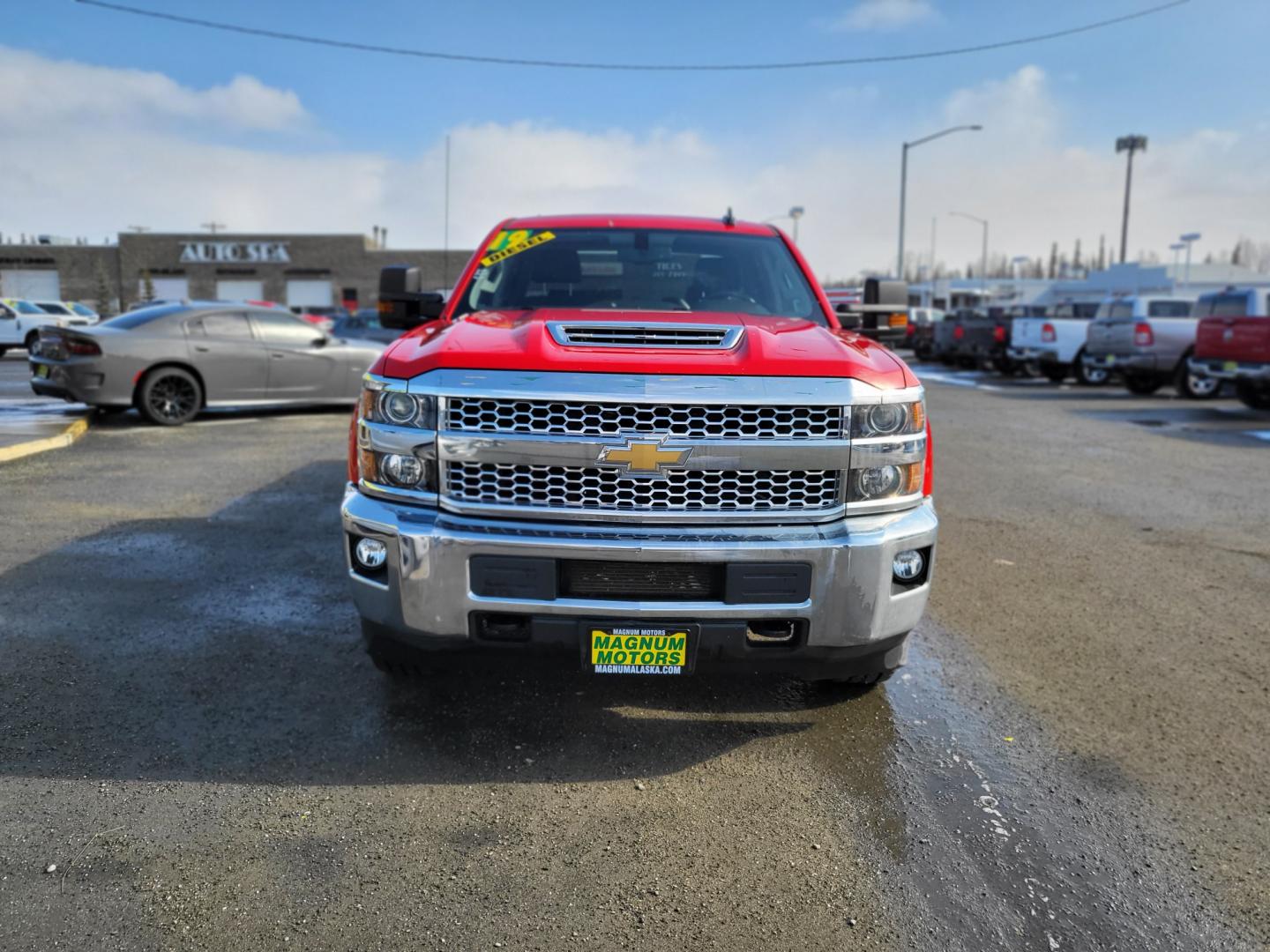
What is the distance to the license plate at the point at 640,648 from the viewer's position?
3062mm

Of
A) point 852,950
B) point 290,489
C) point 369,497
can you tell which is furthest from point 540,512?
point 290,489

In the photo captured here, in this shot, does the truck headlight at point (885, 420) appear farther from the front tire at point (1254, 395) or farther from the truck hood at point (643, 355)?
the front tire at point (1254, 395)

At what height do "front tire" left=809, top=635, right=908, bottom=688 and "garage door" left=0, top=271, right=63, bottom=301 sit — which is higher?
"garage door" left=0, top=271, right=63, bottom=301

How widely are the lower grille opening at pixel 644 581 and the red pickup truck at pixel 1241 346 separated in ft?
46.1

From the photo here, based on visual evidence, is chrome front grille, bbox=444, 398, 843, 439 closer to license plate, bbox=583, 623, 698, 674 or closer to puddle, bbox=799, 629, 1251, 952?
license plate, bbox=583, 623, 698, 674

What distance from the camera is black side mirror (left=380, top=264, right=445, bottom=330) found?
473cm

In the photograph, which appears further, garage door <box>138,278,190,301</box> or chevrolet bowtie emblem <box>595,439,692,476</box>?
garage door <box>138,278,190,301</box>

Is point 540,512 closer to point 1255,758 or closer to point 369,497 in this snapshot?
point 369,497

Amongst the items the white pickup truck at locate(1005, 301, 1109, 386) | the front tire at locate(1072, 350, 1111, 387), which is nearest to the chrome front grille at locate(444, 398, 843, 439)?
the white pickup truck at locate(1005, 301, 1109, 386)

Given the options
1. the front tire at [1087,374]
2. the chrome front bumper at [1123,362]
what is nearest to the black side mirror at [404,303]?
the chrome front bumper at [1123,362]

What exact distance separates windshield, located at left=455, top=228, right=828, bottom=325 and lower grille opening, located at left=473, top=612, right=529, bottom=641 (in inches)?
74.0

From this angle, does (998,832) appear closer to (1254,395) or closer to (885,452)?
(885,452)

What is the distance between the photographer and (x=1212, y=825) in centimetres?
297


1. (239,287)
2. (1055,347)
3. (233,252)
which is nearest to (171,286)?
(239,287)
